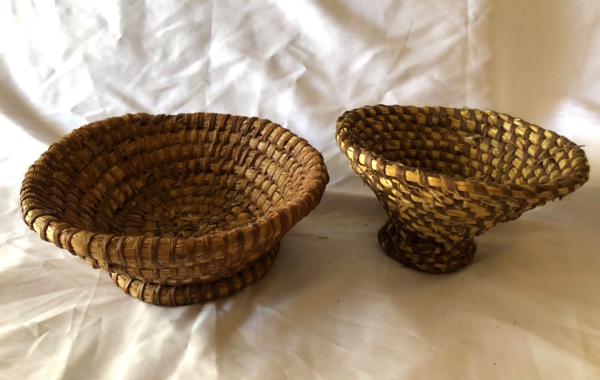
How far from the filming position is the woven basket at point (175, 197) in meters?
0.55

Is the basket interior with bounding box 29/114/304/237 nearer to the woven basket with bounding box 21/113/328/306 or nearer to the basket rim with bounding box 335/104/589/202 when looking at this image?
the woven basket with bounding box 21/113/328/306

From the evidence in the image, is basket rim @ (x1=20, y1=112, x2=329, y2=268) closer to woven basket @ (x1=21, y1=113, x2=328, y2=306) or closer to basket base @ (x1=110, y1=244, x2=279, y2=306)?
woven basket @ (x1=21, y1=113, x2=328, y2=306)

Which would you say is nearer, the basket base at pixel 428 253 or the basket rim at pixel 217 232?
the basket rim at pixel 217 232

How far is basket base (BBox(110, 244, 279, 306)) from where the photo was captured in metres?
0.70

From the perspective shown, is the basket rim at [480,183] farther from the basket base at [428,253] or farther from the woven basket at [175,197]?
the basket base at [428,253]

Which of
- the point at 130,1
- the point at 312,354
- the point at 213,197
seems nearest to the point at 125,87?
the point at 130,1

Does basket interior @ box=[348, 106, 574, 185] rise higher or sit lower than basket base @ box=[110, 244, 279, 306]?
higher

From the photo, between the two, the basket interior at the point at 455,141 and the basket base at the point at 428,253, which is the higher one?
the basket interior at the point at 455,141

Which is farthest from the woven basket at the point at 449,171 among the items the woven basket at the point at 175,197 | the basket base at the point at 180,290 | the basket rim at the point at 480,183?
the basket base at the point at 180,290

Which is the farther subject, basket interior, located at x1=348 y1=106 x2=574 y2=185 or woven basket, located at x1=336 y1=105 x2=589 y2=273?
basket interior, located at x1=348 y1=106 x2=574 y2=185

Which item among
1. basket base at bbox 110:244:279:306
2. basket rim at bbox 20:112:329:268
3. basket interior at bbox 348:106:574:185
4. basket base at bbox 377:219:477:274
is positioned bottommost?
basket base at bbox 377:219:477:274

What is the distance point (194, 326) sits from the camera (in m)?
0.67

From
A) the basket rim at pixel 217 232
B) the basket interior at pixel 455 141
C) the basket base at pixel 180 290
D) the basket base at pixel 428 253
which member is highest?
the basket rim at pixel 217 232

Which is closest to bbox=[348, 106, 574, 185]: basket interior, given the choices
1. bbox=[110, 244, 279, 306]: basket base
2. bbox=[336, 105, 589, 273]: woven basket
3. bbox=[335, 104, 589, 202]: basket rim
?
bbox=[336, 105, 589, 273]: woven basket
